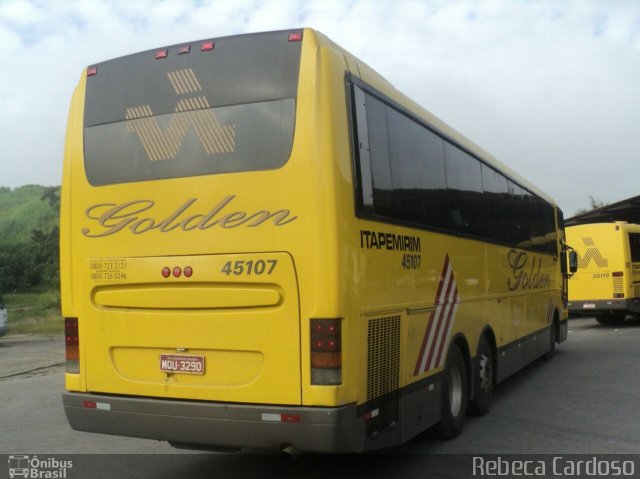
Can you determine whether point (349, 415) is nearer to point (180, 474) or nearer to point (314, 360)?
point (314, 360)

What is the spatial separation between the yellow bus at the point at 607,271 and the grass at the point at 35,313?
1880cm

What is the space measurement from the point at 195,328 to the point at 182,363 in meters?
0.29

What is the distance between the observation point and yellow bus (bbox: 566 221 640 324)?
20578 mm

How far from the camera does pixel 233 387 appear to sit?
16.7 feet

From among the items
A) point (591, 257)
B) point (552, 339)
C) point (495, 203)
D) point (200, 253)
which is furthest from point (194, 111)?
point (591, 257)

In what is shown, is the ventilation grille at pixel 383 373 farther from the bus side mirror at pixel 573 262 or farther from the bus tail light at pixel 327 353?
the bus side mirror at pixel 573 262

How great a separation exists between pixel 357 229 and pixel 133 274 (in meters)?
1.80

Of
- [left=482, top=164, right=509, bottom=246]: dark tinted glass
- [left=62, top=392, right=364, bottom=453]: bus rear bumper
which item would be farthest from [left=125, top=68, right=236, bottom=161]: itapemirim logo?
[left=482, top=164, right=509, bottom=246]: dark tinted glass

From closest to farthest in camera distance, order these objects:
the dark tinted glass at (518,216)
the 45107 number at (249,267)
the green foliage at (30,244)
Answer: the 45107 number at (249,267)
the dark tinted glass at (518,216)
the green foliage at (30,244)

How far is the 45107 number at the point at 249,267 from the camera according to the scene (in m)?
5.02

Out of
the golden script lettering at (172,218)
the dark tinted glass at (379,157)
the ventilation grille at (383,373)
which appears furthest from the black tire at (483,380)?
the golden script lettering at (172,218)

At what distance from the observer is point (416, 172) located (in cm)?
646

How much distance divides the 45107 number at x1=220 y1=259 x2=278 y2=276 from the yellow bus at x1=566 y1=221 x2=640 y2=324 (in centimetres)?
1798

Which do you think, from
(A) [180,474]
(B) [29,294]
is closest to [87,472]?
(A) [180,474]
